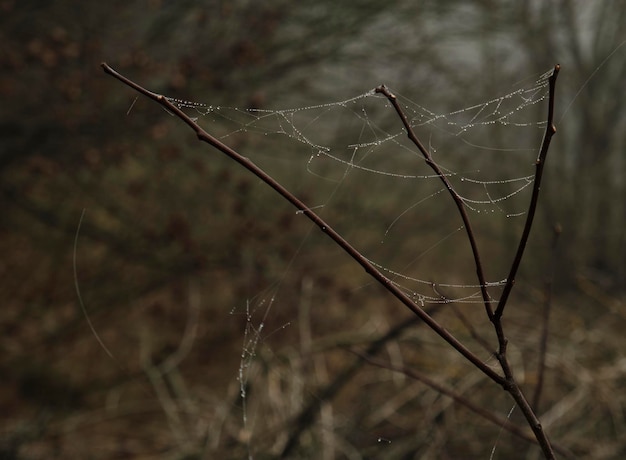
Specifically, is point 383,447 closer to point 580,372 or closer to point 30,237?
point 580,372

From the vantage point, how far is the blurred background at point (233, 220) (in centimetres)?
315

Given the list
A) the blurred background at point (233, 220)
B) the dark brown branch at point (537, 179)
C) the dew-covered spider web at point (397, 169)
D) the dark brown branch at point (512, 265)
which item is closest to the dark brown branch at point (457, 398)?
the dark brown branch at point (512, 265)

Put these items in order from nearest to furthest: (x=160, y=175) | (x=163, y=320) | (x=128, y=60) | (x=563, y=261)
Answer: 1. (x=128, y=60)
2. (x=160, y=175)
3. (x=163, y=320)
4. (x=563, y=261)

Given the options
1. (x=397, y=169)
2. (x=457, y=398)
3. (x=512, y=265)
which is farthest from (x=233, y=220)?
(x=512, y=265)

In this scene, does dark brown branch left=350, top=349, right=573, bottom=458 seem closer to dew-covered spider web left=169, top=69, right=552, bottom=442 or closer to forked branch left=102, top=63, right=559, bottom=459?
forked branch left=102, top=63, right=559, bottom=459

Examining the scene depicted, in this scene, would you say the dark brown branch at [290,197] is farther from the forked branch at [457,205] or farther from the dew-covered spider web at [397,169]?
the dew-covered spider web at [397,169]

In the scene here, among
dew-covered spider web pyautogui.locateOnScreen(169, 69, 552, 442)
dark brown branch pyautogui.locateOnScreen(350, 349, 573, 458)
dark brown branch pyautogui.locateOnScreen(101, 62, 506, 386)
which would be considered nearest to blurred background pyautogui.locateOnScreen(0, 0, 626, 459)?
dew-covered spider web pyautogui.locateOnScreen(169, 69, 552, 442)

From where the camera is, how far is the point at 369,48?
5297 millimetres

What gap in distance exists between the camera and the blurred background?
3148 millimetres

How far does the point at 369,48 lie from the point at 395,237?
5.28 feet

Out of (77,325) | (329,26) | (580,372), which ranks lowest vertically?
(77,325)

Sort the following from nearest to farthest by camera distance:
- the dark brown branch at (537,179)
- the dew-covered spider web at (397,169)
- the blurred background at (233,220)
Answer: the dark brown branch at (537,179)
the blurred background at (233,220)
the dew-covered spider web at (397,169)

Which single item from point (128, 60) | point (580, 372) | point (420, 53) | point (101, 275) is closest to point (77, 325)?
point (101, 275)

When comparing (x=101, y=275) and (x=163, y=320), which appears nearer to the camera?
(x=101, y=275)
